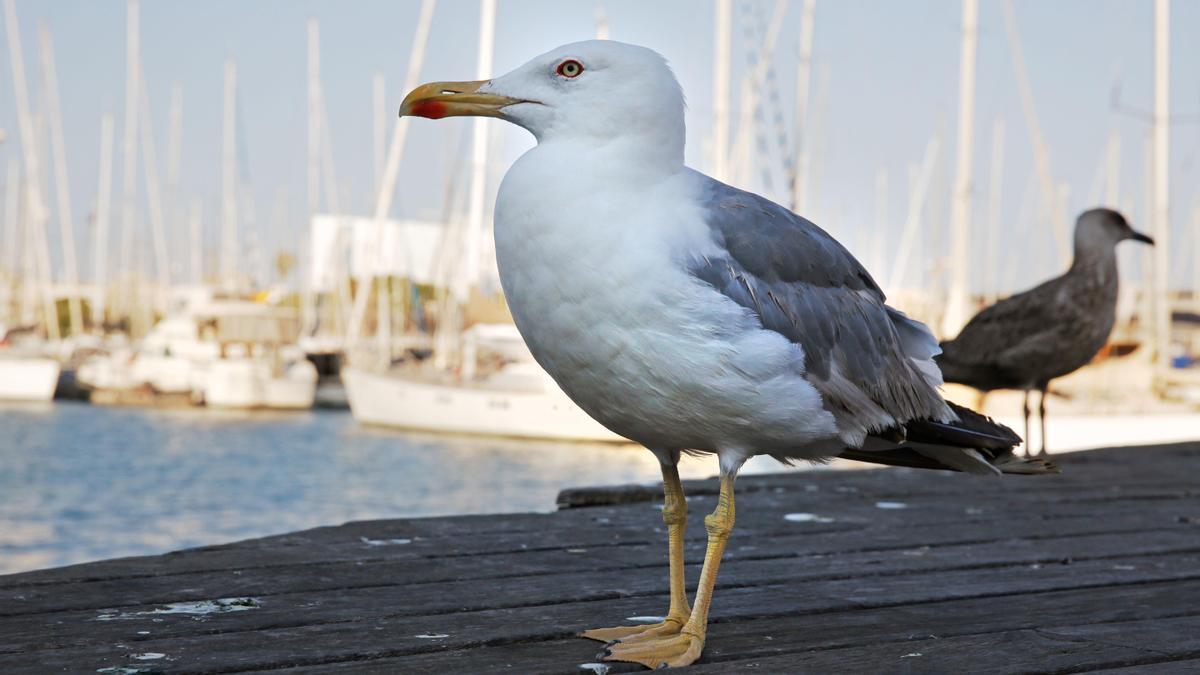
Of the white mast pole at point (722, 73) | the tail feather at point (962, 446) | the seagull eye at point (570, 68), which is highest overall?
the white mast pole at point (722, 73)

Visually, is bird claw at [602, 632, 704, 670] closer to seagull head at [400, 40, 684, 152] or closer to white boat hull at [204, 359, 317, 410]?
seagull head at [400, 40, 684, 152]

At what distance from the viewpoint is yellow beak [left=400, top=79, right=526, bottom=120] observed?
292 centimetres

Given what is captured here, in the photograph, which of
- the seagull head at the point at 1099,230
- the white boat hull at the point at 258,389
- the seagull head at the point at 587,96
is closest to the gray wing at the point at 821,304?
the seagull head at the point at 587,96


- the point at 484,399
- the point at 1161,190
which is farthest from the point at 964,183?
the point at 484,399

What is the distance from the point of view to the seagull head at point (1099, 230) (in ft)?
25.1

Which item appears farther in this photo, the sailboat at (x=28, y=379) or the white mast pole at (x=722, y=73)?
the sailboat at (x=28, y=379)

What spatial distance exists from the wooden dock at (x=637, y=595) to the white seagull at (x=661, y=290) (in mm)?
307

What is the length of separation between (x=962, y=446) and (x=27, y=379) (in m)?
48.8

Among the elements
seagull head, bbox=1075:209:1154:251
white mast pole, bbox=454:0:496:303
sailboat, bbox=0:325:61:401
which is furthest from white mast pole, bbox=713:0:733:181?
sailboat, bbox=0:325:61:401

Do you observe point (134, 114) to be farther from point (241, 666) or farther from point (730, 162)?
point (241, 666)

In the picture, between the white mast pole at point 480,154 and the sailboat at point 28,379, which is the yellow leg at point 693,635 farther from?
the sailboat at point 28,379

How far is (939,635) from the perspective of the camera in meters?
3.06

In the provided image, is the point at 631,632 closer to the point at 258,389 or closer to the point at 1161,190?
the point at 1161,190

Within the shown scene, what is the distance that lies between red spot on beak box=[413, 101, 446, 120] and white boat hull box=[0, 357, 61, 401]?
48.2 meters
